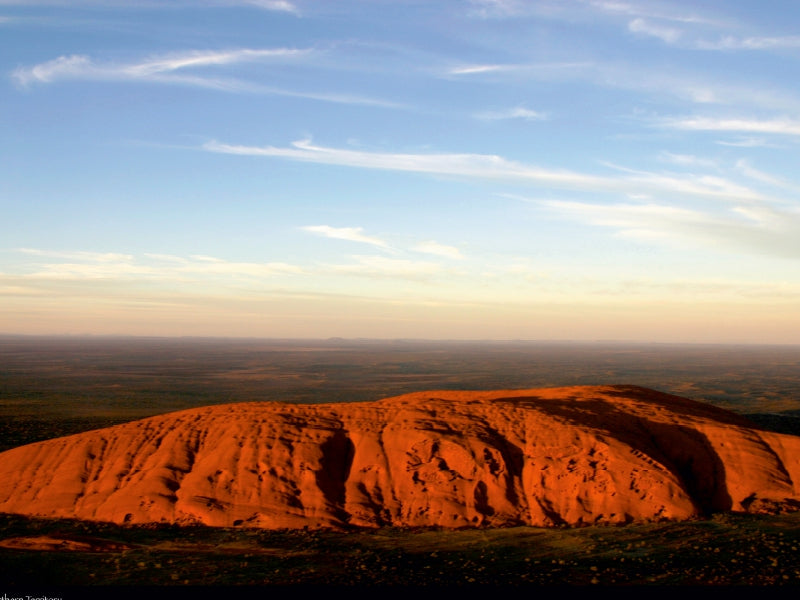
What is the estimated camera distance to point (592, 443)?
2277 centimetres

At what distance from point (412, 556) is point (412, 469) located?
481 cm

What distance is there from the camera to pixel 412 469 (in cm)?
2228

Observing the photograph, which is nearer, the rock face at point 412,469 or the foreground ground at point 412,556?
the foreground ground at point 412,556

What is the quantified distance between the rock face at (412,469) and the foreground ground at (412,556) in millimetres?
1012

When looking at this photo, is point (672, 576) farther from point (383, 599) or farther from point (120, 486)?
point (120, 486)

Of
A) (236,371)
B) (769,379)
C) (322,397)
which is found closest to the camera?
(322,397)

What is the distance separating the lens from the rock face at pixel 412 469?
69.6 feet

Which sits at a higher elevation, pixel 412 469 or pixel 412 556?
pixel 412 469

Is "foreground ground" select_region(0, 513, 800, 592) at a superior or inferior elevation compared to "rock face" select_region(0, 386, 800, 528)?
inferior

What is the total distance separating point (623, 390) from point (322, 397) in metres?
48.6

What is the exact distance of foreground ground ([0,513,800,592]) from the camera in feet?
52.1

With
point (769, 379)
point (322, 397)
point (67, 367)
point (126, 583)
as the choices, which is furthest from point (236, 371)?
point (126, 583)

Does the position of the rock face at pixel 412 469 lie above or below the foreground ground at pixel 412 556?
above

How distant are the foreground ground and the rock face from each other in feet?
3.32
